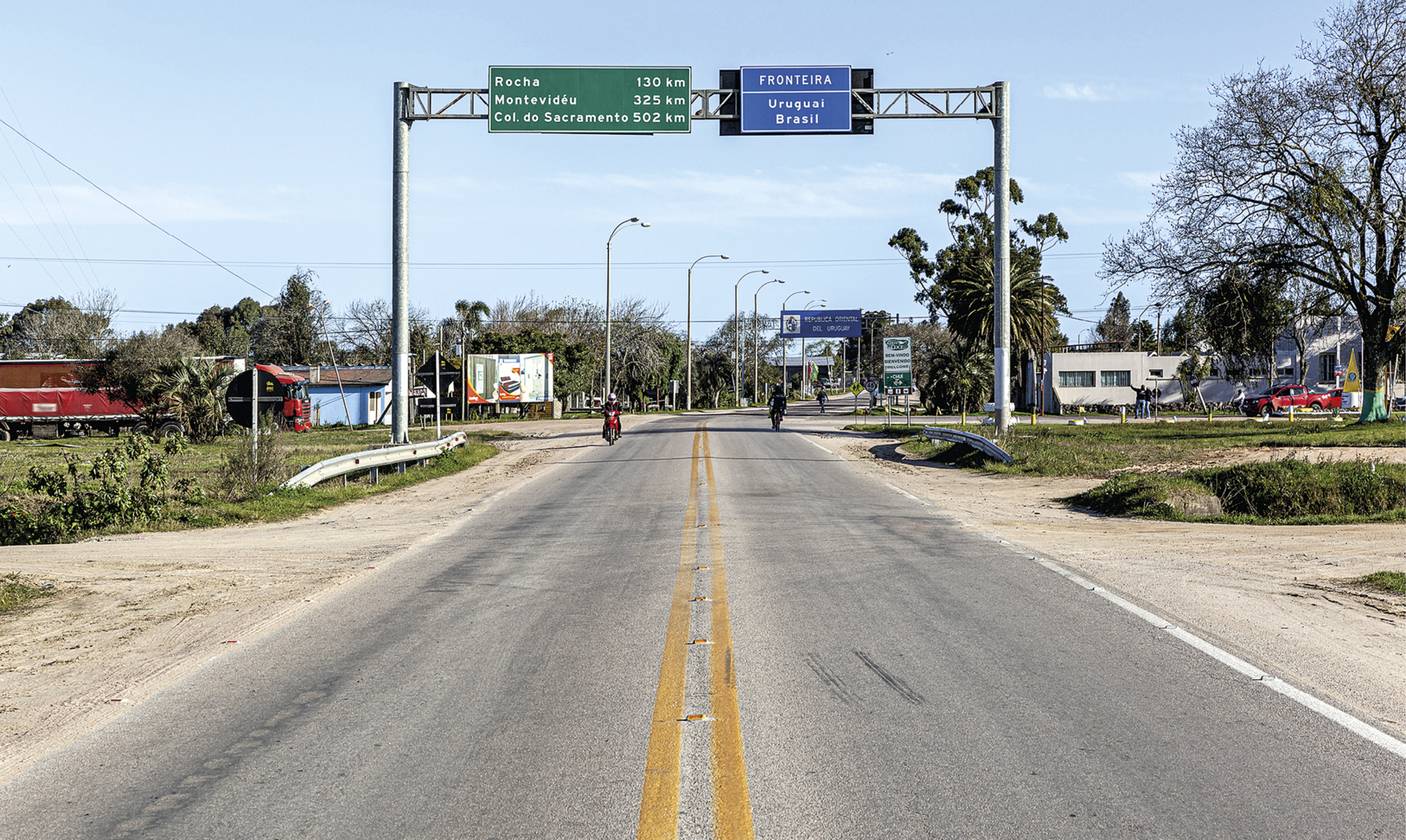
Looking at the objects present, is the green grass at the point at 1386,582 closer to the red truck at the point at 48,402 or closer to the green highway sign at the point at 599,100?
the green highway sign at the point at 599,100

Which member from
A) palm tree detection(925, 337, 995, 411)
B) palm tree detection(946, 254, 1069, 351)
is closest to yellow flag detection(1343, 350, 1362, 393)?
palm tree detection(946, 254, 1069, 351)

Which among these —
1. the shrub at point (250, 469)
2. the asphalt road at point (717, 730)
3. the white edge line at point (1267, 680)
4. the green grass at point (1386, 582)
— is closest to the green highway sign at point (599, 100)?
the shrub at point (250, 469)

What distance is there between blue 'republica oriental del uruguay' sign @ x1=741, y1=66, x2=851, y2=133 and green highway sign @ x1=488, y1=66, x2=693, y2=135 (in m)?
1.55

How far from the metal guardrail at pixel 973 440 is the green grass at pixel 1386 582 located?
46.8ft

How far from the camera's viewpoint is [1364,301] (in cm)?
3597

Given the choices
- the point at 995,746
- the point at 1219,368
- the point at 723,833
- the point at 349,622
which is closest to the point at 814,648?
the point at 995,746

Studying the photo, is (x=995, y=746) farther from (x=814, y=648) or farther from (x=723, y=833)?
(x=814, y=648)

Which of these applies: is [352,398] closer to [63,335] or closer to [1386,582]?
[63,335]

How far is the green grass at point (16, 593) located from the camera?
880 cm

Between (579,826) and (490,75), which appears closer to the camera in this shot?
(579,826)

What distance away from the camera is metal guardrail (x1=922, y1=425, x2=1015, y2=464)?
24.0 metres

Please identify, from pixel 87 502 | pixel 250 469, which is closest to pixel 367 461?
pixel 250 469

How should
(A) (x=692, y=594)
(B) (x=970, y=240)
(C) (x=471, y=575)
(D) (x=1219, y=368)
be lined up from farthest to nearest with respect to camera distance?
(B) (x=970, y=240) < (D) (x=1219, y=368) < (C) (x=471, y=575) < (A) (x=692, y=594)

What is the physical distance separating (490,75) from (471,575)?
18643 mm
